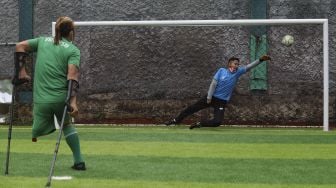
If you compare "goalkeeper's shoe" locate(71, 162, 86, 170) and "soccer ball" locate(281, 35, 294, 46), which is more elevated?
"soccer ball" locate(281, 35, 294, 46)

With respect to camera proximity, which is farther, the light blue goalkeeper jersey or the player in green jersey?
the light blue goalkeeper jersey

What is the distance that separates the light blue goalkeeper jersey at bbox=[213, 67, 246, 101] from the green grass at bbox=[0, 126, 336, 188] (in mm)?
2161

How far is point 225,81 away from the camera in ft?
55.1

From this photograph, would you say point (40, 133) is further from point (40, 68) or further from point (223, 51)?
point (223, 51)

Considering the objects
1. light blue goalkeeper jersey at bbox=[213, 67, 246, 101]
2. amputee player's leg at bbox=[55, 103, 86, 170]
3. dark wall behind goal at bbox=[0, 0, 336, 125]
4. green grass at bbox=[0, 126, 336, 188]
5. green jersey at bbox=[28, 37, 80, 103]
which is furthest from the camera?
dark wall behind goal at bbox=[0, 0, 336, 125]

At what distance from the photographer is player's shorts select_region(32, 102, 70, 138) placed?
334 inches

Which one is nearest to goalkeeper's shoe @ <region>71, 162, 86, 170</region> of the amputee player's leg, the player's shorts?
the amputee player's leg

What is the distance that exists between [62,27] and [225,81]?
28.5 feet

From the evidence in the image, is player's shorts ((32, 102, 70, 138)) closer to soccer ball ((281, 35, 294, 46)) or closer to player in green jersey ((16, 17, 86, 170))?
player in green jersey ((16, 17, 86, 170))

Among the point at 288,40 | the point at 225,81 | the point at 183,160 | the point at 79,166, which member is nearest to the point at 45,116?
the point at 79,166

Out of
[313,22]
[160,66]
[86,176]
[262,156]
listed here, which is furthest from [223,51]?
[86,176]

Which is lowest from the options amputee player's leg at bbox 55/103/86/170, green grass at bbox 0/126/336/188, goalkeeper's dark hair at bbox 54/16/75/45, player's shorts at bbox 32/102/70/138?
green grass at bbox 0/126/336/188

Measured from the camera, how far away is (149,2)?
20797 millimetres

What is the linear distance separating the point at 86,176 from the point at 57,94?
1035 mm
